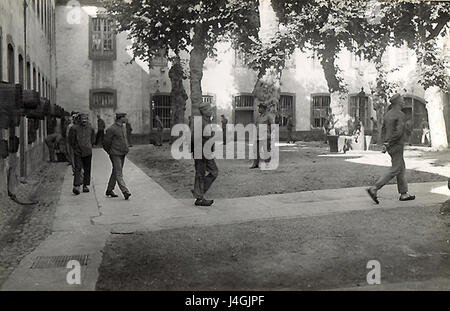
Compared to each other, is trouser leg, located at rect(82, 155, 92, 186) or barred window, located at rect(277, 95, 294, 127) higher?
barred window, located at rect(277, 95, 294, 127)

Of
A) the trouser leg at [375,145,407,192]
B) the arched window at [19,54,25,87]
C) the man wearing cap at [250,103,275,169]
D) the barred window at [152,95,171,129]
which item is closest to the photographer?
the trouser leg at [375,145,407,192]

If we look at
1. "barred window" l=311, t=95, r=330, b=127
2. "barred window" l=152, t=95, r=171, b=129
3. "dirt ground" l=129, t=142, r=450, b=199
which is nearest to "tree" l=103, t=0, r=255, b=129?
"dirt ground" l=129, t=142, r=450, b=199

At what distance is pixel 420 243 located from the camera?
6.75m

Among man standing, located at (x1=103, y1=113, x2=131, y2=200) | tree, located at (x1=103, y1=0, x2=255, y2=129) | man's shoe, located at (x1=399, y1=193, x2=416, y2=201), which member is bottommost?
man's shoe, located at (x1=399, y1=193, x2=416, y2=201)

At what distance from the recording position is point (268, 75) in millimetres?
18734

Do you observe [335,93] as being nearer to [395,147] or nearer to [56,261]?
[395,147]

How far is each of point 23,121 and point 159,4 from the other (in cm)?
845

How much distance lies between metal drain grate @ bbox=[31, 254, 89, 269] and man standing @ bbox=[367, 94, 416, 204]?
5.37 meters

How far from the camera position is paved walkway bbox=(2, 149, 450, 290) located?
5.65m

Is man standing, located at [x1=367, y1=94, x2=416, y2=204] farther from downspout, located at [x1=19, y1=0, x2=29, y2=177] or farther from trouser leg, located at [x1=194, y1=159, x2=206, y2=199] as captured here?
downspout, located at [x1=19, y1=0, x2=29, y2=177]

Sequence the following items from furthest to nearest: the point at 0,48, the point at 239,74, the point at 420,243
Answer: the point at 239,74, the point at 0,48, the point at 420,243
